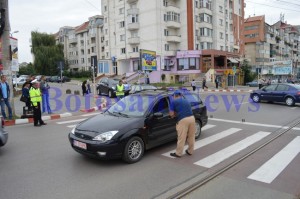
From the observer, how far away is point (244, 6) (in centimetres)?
6875

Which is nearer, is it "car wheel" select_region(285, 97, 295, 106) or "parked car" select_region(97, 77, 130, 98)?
"car wheel" select_region(285, 97, 295, 106)

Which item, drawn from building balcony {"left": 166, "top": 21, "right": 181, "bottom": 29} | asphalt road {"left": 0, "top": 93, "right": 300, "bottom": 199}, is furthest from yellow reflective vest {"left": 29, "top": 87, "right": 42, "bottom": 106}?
building balcony {"left": 166, "top": 21, "right": 181, "bottom": 29}

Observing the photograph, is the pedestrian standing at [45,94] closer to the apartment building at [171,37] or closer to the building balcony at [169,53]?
the apartment building at [171,37]

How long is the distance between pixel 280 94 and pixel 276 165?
43.3 ft

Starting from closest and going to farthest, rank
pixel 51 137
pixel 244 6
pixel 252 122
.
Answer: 1. pixel 51 137
2. pixel 252 122
3. pixel 244 6

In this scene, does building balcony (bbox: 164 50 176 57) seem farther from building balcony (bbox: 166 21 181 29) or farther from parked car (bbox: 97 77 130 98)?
parked car (bbox: 97 77 130 98)

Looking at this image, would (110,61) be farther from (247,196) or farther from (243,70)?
(247,196)

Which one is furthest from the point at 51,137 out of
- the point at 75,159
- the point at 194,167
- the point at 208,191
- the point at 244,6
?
the point at 244,6

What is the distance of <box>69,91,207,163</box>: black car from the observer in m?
5.64

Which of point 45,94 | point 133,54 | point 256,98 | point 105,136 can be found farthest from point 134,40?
point 105,136

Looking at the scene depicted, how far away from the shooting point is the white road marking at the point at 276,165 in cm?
520

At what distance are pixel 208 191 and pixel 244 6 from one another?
72.7m

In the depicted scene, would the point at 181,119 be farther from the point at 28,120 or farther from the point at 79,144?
the point at 28,120

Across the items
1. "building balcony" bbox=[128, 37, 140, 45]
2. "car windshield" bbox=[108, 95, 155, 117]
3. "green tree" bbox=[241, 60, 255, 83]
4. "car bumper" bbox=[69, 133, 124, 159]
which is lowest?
"car bumper" bbox=[69, 133, 124, 159]
